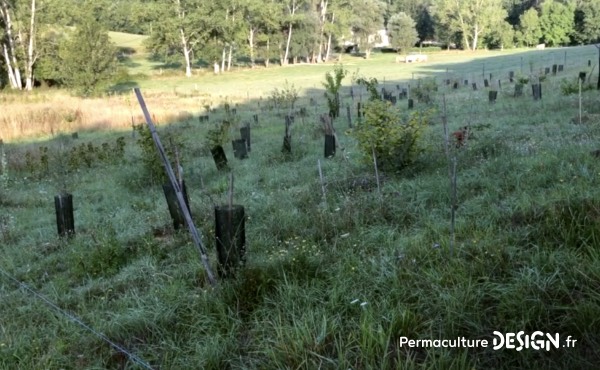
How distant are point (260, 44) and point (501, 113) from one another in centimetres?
5659

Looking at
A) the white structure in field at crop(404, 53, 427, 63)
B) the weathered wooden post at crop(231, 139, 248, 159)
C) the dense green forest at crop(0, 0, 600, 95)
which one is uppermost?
the dense green forest at crop(0, 0, 600, 95)

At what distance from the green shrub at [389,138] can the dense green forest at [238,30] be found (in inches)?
1281

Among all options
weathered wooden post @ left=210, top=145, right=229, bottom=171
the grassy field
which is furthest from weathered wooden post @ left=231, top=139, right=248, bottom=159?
the grassy field

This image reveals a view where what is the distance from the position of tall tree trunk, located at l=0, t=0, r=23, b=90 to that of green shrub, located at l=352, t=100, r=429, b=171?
41181 millimetres

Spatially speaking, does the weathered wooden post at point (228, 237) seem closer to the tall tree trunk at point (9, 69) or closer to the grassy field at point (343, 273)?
the grassy field at point (343, 273)

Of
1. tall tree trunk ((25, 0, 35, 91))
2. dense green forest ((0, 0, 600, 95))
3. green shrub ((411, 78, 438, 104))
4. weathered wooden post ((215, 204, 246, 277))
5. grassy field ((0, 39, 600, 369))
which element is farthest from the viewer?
tall tree trunk ((25, 0, 35, 91))

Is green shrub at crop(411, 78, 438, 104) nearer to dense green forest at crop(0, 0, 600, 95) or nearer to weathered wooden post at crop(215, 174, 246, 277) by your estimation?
weathered wooden post at crop(215, 174, 246, 277)

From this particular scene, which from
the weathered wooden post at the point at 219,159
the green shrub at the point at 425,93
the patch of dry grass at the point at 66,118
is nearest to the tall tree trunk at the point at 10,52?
the patch of dry grass at the point at 66,118

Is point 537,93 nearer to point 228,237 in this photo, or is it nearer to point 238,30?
point 228,237

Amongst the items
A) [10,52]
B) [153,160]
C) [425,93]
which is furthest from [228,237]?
[10,52]

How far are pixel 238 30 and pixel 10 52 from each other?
77.7ft

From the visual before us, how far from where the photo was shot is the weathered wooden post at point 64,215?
610cm

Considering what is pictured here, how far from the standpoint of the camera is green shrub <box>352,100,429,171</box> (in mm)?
6844

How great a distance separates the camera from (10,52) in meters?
41.4
